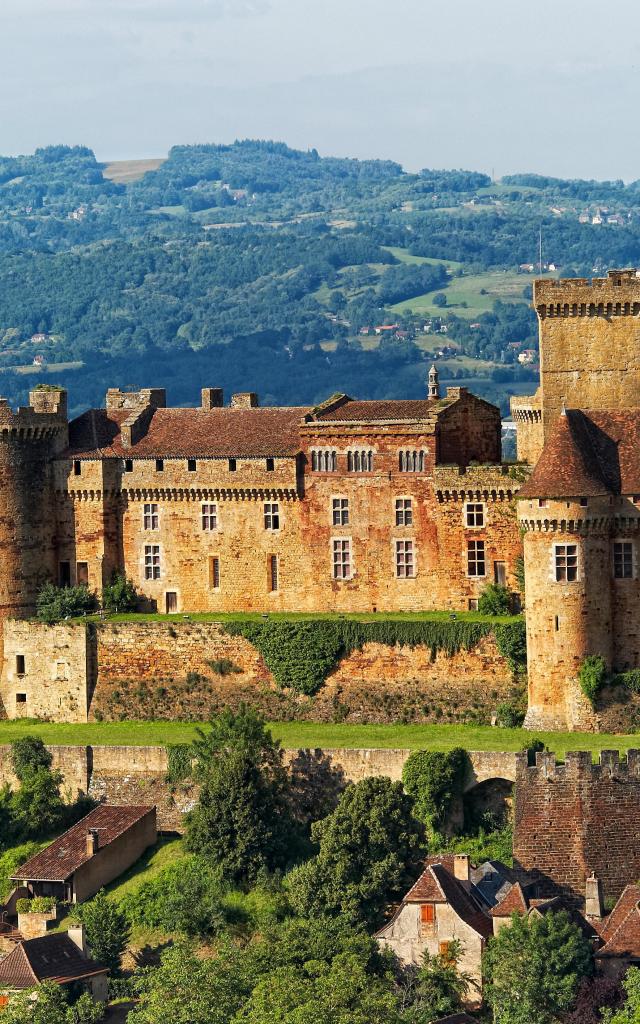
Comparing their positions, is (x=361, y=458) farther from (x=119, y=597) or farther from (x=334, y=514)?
(x=119, y=597)

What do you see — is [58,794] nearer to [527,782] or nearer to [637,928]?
[527,782]

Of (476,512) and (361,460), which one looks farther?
(361,460)

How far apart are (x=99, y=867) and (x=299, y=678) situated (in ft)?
28.8

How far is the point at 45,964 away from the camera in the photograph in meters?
60.7

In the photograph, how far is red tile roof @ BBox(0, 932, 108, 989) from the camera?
59.9 m

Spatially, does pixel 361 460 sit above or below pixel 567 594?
above

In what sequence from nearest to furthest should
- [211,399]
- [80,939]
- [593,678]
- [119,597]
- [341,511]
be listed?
[80,939], [593,678], [341,511], [119,597], [211,399]

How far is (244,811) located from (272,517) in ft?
41.3

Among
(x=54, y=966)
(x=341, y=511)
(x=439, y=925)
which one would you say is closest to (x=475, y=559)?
(x=341, y=511)

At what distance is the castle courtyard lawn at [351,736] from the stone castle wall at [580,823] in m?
1.66

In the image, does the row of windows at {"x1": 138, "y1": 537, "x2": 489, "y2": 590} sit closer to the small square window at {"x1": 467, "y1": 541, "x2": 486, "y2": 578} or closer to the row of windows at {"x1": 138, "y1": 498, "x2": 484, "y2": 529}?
the small square window at {"x1": 467, "y1": 541, "x2": 486, "y2": 578}

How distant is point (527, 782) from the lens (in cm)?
6194

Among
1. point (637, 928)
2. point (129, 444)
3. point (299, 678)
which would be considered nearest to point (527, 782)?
point (637, 928)

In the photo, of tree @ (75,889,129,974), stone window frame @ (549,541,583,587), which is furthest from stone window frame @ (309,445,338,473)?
tree @ (75,889,129,974)
